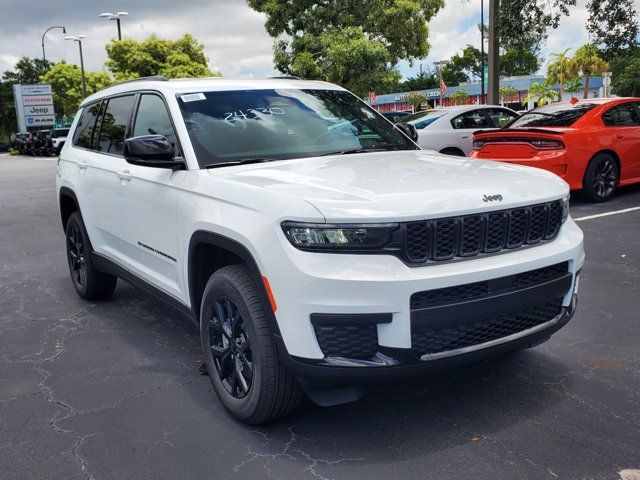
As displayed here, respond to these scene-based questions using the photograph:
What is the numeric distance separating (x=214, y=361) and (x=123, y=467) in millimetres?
754

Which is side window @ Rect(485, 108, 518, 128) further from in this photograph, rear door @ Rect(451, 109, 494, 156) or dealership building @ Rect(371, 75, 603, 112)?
dealership building @ Rect(371, 75, 603, 112)

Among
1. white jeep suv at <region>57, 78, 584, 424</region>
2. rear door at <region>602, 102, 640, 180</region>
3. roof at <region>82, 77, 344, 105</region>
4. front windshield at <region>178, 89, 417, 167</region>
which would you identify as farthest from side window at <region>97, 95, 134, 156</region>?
rear door at <region>602, 102, 640, 180</region>

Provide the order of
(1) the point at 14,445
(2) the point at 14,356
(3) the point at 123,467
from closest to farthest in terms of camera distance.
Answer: (3) the point at 123,467
(1) the point at 14,445
(2) the point at 14,356

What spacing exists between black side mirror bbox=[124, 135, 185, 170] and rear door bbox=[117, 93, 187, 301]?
75 mm

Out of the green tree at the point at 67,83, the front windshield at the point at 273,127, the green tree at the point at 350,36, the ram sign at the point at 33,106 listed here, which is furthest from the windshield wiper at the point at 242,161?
the green tree at the point at 67,83

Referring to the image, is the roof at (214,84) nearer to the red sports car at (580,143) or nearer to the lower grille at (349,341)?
the lower grille at (349,341)

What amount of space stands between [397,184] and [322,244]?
0.57 metres

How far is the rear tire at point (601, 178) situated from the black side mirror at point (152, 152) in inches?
300

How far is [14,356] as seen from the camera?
4.68m

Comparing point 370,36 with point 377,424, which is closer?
point 377,424

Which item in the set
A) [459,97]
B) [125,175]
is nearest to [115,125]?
[125,175]

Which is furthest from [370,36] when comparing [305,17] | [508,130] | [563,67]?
[563,67]

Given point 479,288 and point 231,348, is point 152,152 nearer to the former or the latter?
point 231,348

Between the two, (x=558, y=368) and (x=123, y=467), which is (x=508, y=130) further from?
(x=123, y=467)
